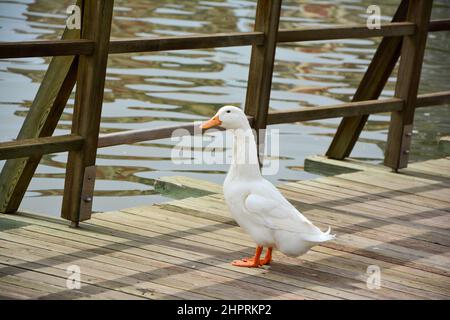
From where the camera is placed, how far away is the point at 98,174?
27.1ft

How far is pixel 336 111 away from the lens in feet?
22.6

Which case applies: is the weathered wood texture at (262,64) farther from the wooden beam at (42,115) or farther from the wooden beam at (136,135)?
the wooden beam at (42,115)

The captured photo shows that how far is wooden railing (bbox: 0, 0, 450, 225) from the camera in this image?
213 inches

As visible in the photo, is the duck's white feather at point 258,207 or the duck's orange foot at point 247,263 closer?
the duck's white feather at point 258,207

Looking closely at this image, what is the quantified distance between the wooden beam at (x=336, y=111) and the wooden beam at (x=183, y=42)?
501 mm

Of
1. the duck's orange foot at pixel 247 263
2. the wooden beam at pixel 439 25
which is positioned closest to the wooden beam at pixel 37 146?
the duck's orange foot at pixel 247 263

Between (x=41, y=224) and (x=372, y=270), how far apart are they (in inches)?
65.4

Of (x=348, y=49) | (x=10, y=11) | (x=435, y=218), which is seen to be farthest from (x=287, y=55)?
(x=435, y=218)

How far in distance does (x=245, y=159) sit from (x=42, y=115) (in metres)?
1.26

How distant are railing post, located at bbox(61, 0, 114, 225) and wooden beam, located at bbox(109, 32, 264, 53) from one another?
0.13 meters

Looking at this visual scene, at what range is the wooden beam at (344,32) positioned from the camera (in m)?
6.50
